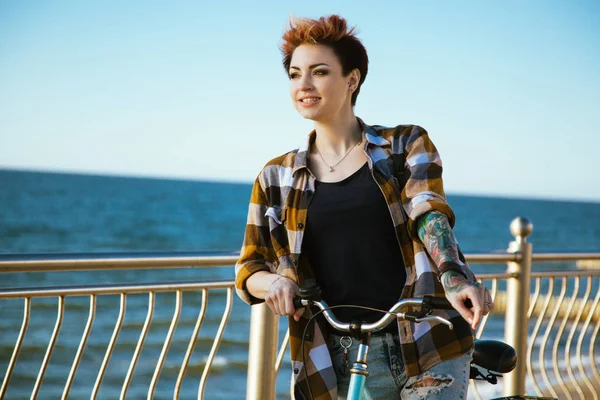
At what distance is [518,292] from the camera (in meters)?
4.65

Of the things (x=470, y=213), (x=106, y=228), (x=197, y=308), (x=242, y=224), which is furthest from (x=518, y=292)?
(x=470, y=213)

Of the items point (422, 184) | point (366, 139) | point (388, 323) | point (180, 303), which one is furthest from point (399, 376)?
point (180, 303)

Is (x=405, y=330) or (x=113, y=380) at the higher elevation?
(x=405, y=330)

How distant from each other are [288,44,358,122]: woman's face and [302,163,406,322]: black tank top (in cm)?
23

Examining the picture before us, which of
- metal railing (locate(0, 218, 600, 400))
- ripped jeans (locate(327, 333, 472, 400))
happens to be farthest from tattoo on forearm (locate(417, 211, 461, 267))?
metal railing (locate(0, 218, 600, 400))

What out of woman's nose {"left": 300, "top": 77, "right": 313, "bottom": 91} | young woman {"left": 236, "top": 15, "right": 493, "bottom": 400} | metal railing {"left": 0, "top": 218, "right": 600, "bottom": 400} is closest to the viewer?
young woman {"left": 236, "top": 15, "right": 493, "bottom": 400}

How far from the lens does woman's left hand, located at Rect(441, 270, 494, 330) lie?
1.83 m

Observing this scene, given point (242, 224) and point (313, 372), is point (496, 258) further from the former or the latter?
point (242, 224)

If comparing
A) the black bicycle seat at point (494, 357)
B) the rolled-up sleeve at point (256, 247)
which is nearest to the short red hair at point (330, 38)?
the rolled-up sleeve at point (256, 247)

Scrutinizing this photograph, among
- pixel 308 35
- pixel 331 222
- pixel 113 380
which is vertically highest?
pixel 308 35

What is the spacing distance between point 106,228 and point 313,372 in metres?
41.6

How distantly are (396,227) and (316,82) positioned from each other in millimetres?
461

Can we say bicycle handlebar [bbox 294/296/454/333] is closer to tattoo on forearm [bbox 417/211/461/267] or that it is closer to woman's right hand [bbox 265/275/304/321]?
woman's right hand [bbox 265/275/304/321]

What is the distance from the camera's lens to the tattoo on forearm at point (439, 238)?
6.65ft
